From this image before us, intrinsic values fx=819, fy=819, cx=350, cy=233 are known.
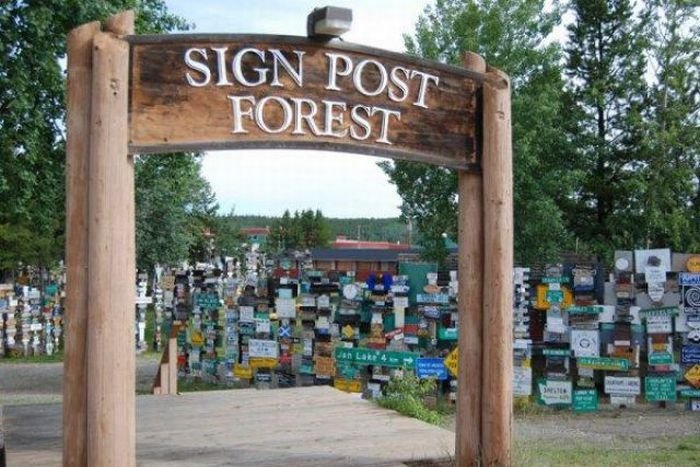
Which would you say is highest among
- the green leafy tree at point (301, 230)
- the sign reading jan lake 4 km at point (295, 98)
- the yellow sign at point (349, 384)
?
the green leafy tree at point (301, 230)

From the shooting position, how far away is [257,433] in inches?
220

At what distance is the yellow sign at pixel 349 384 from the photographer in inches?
492

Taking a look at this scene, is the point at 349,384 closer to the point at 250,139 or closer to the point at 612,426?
the point at 612,426

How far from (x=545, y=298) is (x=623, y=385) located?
1698mm

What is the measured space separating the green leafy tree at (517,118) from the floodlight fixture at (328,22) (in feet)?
59.4

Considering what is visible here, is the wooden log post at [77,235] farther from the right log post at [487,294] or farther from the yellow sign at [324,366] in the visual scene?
the yellow sign at [324,366]

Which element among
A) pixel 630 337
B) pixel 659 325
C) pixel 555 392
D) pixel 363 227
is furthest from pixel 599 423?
pixel 363 227

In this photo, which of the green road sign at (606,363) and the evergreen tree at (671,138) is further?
the evergreen tree at (671,138)

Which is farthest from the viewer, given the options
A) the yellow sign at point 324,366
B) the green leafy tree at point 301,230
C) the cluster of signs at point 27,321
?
the green leafy tree at point 301,230

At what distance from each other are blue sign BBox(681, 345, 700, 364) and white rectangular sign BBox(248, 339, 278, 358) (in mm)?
6404

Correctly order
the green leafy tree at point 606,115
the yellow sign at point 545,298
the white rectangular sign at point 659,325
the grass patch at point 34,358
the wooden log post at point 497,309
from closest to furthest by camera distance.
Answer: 1. the wooden log post at point 497,309
2. the white rectangular sign at point 659,325
3. the yellow sign at point 545,298
4. the grass patch at point 34,358
5. the green leafy tree at point 606,115

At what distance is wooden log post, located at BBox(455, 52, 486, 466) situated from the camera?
4.71m

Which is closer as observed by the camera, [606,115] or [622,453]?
[622,453]

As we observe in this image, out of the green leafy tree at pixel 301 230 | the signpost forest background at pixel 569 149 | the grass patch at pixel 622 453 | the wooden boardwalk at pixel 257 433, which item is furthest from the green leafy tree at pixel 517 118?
the green leafy tree at pixel 301 230
